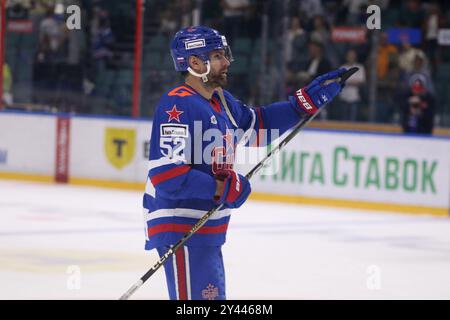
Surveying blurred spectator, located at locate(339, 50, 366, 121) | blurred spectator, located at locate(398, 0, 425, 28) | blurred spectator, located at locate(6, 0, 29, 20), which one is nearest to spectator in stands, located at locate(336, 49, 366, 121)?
blurred spectator, located at locate(339, 50, 366, 121)

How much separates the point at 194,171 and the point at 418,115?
6457 mm

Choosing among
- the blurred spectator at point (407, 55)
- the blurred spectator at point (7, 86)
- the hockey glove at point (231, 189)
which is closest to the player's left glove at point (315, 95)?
the hockey glove at point (231, 189)

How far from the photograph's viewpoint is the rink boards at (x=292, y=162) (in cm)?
943

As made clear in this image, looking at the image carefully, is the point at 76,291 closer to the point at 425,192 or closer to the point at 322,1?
the point at 425,192

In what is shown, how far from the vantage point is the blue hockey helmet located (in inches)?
160

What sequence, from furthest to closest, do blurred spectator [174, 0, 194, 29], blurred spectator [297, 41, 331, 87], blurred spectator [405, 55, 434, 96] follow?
blurred spectator [174, 0, 194, 29]
blurred spectator [297, 41, 331, 87]
blurred spectator [405, 55, 434, 96]

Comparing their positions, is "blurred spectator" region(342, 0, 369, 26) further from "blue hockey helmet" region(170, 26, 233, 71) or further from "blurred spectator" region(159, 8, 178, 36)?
"blue hockey helmet" region(170, 26, 233, 71)

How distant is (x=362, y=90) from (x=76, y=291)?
5.14m

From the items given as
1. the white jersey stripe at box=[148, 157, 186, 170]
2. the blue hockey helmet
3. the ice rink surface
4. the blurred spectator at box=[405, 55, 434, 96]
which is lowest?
the ice rink surface

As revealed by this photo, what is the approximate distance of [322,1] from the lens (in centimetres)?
1083

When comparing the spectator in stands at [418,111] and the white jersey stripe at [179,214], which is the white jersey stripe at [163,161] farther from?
the spectator in stands at [418,111]

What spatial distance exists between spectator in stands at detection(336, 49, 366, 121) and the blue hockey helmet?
6.29 metres
